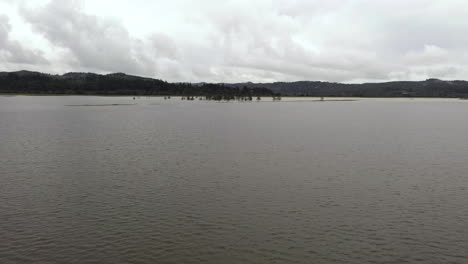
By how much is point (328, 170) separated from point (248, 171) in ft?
26.6

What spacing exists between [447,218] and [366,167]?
16.0 m

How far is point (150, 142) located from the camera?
188 ft

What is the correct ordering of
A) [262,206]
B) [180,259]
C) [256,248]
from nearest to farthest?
[180,259] → [256,248] → [262,206]

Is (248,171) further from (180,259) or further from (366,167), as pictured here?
(180,259)

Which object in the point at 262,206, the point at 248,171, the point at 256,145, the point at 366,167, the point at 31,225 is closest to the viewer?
the point at 31,225

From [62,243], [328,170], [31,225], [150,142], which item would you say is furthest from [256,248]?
[150,142]

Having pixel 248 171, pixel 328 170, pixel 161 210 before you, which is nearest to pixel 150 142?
pixel 248 171

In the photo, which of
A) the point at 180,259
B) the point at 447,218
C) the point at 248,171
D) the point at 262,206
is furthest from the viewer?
the point at 248,171

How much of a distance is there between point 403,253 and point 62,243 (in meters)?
17.7

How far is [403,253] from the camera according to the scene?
1967 cm

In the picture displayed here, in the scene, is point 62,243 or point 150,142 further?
point 150,142

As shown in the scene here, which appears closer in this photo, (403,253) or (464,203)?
(403,253)

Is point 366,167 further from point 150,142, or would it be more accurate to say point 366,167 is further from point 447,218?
point 150,142

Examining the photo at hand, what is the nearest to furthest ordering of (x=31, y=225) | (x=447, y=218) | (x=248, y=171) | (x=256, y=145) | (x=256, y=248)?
(x=256, y=248)
(x=31, y=225)
(x=447, y=218)
(x=248, y=171)
(x=256, y=145)
